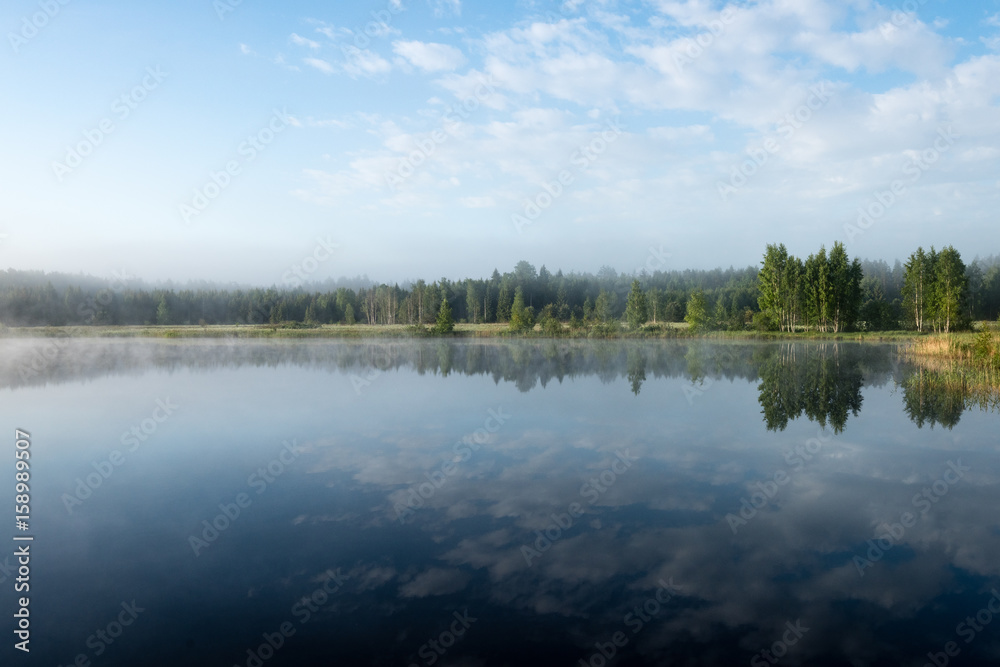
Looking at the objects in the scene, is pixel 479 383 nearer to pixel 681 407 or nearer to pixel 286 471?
pixel 681 407

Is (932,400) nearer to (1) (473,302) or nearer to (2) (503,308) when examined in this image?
(2) (503,308)

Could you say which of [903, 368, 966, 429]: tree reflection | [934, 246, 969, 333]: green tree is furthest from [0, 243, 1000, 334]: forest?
[903, 368, 966, 429]: tree reflection

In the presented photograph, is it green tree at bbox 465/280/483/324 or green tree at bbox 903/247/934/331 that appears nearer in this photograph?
green tree at bbox 903/247/934/331

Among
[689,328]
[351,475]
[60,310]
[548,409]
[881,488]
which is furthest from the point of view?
[60,310]

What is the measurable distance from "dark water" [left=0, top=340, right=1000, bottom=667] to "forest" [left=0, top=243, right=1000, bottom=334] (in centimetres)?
4721

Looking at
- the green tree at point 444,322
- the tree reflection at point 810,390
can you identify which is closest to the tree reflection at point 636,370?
the tree reflection at point 810,390

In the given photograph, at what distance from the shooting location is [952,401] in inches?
625

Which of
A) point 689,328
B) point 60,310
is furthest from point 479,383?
point 60,310

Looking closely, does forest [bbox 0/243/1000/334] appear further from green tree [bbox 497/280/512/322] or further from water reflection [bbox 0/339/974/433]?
water reflection [bbox 0/339/974/433]

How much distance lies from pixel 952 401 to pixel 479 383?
14051 mm

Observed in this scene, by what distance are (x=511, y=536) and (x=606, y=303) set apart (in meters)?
65.2

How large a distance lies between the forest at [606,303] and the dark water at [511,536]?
47.2 m

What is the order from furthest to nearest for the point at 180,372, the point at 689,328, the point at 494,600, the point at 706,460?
the point at 689,328 < the point at 180,372 < the point at 706,460 < the point at 494,600

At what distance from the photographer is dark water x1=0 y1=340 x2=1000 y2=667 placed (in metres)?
4.64
